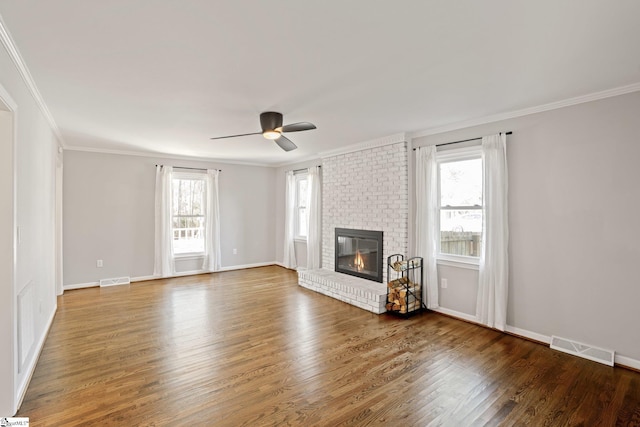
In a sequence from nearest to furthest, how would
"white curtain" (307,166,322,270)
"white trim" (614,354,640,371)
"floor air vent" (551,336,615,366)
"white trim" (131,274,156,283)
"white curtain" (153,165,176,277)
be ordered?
"white trim" (614,354,640,371) < "floor air vent" (551,336,615,366) < "white trim" (131,274,156,283) < "white curtain" (153,165,176,277) < "white curtain" (307,166,322,270)

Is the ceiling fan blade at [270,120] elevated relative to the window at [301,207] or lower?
elevated

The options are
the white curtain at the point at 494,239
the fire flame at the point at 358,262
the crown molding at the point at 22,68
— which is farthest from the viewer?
the fire flame at the point at 358,262

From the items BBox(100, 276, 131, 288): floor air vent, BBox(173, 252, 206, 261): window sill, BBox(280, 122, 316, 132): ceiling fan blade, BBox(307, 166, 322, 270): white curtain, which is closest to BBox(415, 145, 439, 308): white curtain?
BBox(280, 122, 316, 132): ceiling fan blade

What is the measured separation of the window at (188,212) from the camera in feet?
21.8

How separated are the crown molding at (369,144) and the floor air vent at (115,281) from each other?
450 cm

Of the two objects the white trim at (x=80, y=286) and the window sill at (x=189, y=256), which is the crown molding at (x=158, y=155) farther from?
the white trim at (x=80, y=286)

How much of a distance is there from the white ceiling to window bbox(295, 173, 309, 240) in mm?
3499

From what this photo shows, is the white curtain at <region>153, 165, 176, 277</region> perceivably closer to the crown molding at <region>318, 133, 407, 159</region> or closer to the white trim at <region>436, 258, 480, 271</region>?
the crown molding at <region>318, 133, 407, 159</region>

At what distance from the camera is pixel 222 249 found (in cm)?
725

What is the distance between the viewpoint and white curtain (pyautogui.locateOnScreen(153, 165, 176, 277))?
624cm

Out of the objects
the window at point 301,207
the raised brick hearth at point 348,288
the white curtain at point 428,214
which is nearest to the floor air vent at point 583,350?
the white curtain at point 428,214

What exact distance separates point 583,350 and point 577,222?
50.6 inches

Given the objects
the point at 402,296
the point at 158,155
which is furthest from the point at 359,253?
the point at 158,155

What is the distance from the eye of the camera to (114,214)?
5926mm
